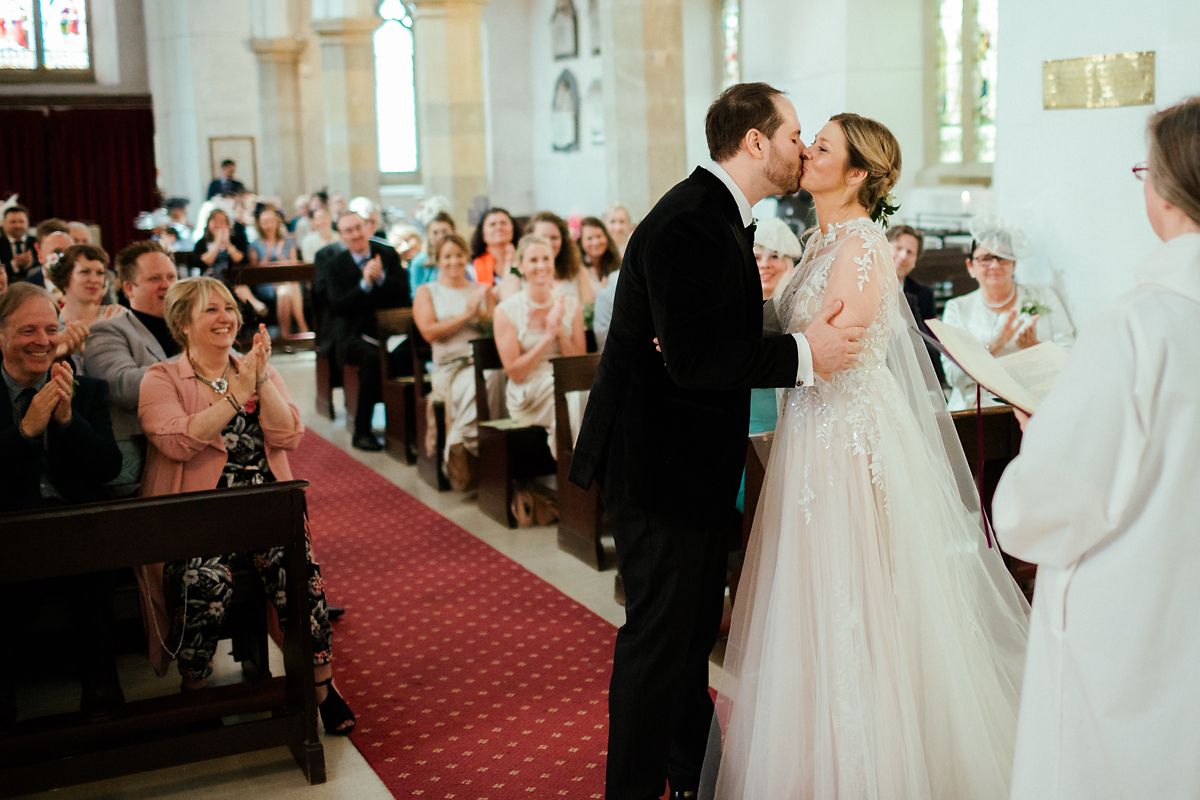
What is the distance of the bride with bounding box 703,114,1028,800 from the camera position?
3047mm

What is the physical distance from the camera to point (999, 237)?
595 cm

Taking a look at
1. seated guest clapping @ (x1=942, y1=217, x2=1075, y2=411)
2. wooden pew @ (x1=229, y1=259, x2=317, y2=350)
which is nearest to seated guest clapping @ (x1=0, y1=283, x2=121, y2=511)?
seated guest clapping @ (x1=942, y1=217, x2=1075, y2=411)

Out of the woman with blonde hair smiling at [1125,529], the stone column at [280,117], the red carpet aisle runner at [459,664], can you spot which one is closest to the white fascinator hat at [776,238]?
the red carpet aisle runner at [459,664]

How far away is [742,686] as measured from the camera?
10.6ft

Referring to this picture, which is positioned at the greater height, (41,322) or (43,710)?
Result: (41,322)

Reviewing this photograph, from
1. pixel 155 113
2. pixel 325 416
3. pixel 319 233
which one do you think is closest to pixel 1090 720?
pixel 325 416

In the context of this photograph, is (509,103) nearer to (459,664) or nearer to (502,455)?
(502,455)

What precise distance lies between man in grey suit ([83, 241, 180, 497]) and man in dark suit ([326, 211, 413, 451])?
3148 mm

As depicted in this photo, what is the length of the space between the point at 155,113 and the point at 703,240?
2090 cm

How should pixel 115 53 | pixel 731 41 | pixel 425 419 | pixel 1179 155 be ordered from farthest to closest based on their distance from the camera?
pixel 115 53, pixel 731 41, pixel 425 419, pixel 1179 155

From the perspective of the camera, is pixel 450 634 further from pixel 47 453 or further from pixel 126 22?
pixel 126 22

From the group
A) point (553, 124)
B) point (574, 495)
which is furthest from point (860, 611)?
point (553, 124)

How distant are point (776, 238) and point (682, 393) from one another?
2.53m

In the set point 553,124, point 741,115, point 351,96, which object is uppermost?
point 351,96
